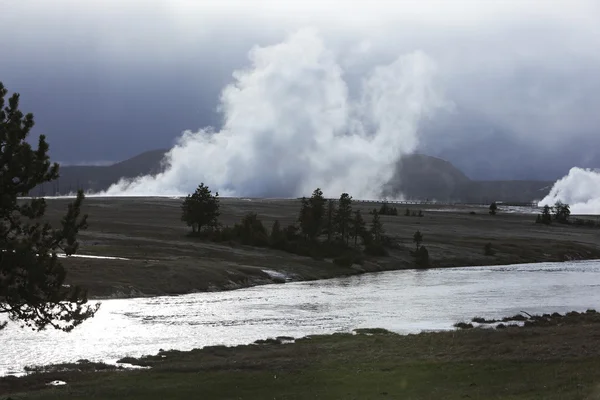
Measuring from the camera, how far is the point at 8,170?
27.9 metres

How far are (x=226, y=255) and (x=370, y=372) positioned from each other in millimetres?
68659

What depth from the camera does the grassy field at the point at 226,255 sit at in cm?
7569

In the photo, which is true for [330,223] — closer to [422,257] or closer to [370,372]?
[422,257]

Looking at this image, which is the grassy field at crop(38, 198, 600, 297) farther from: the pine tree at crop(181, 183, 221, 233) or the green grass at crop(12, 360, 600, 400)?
the green grass at crop(12, 360, 600, 400)

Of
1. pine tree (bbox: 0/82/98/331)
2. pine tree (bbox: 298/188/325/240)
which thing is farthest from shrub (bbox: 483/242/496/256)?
pine tree (bbox: 0/82/98/331)

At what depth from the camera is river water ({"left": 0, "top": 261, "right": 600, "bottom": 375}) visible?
45.7 m

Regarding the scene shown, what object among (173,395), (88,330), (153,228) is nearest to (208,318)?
(88,330)

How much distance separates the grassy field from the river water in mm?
4032

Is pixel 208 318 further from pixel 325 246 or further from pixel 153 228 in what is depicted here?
pixel 153 228

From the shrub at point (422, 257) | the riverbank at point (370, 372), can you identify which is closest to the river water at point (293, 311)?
the riverbank at point (370, 372)

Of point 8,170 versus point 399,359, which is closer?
point 8,170

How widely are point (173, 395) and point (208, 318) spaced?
90.9ft

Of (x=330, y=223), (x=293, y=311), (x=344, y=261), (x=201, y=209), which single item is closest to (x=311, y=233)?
(x=330, y=223)

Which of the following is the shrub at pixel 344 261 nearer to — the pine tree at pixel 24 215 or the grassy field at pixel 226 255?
the grassy field at pixel 226 255
